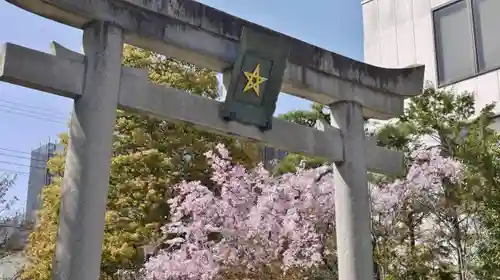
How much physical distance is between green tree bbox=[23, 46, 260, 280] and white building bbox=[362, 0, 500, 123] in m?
4.44

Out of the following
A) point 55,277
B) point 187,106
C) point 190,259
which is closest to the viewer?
point 55,277

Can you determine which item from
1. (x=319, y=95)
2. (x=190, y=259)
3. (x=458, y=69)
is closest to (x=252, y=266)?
(x=190, y=259)

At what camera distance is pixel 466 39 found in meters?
13.2

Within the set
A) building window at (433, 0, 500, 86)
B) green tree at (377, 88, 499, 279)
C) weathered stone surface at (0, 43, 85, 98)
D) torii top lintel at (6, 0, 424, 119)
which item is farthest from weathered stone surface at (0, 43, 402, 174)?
building window at (433, 0, 500, 86)

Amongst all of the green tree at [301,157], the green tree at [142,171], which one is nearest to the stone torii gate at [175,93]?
the green tree at [301,157]

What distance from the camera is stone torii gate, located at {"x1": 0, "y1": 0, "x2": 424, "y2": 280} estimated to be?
522 cm

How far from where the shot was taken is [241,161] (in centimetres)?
1442

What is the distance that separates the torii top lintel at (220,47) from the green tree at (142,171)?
5.75m

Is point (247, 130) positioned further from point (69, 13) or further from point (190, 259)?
point (190, 259)

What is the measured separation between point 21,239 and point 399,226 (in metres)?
11.8

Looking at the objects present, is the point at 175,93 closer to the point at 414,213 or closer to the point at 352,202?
the point at 352,202

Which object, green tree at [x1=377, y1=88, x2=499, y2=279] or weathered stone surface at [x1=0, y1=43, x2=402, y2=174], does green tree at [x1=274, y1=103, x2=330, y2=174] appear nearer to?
green tree at [x1=377, y1=88, x2=499, y2=279]

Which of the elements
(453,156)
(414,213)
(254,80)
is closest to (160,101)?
(254,80)

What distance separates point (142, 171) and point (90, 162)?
823 cm
